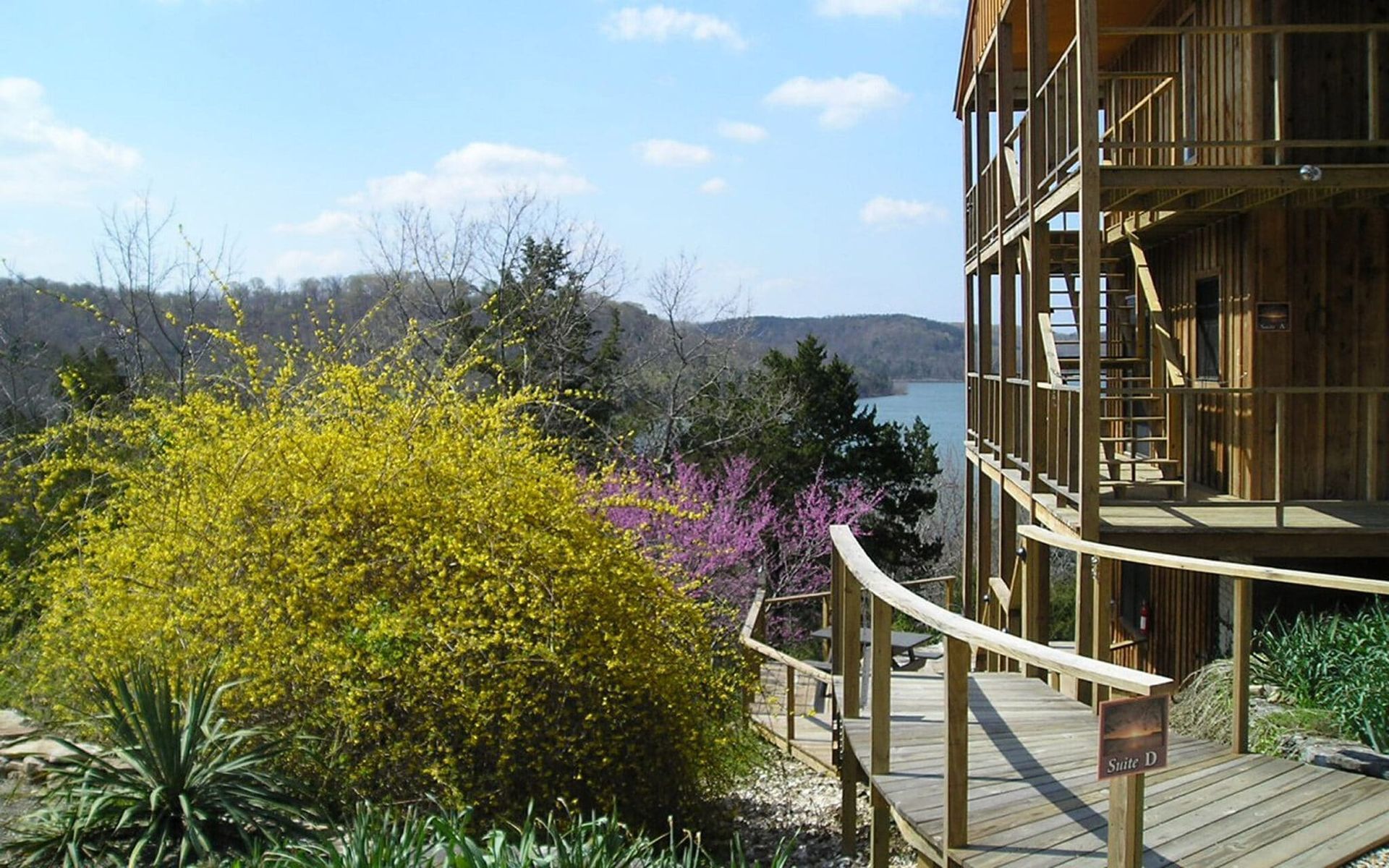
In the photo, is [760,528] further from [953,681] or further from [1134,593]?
[953,681]

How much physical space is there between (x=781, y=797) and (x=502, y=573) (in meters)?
4.22

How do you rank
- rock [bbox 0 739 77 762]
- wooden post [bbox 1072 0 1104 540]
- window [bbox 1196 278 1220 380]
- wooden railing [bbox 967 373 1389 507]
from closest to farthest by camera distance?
rock [bbox 0 739 77 762], wooden post [bbox 1072 0 1104 540], wooden railing [bbox 967 373 1389 507], window [bbox 1196 278 1220 380]

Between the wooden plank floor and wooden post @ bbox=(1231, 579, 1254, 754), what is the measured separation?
0.09 meters

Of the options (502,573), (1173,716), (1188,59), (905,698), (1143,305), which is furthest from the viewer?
(1143,305)

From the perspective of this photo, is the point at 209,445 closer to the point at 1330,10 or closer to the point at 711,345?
the point at 1330,10

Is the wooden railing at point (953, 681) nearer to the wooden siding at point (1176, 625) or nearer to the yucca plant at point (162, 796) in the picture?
the yucca plant at point (162, 796)

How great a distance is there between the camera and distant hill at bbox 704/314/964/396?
5106 cm

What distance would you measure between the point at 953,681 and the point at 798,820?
4116 millimetres

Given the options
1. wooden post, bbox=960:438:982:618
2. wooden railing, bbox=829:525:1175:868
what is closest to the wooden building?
wooden railing, bbox=829:525:1175:868

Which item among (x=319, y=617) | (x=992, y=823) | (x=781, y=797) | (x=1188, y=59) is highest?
(x=1188, y=59)

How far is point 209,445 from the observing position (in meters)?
6.84

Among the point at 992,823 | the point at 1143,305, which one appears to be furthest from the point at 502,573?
the point at 1143,305

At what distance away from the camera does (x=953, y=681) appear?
13.7 feet

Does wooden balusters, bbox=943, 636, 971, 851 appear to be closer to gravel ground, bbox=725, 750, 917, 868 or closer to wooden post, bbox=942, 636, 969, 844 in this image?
wooden post, bbox=942, 636, 969, 844
